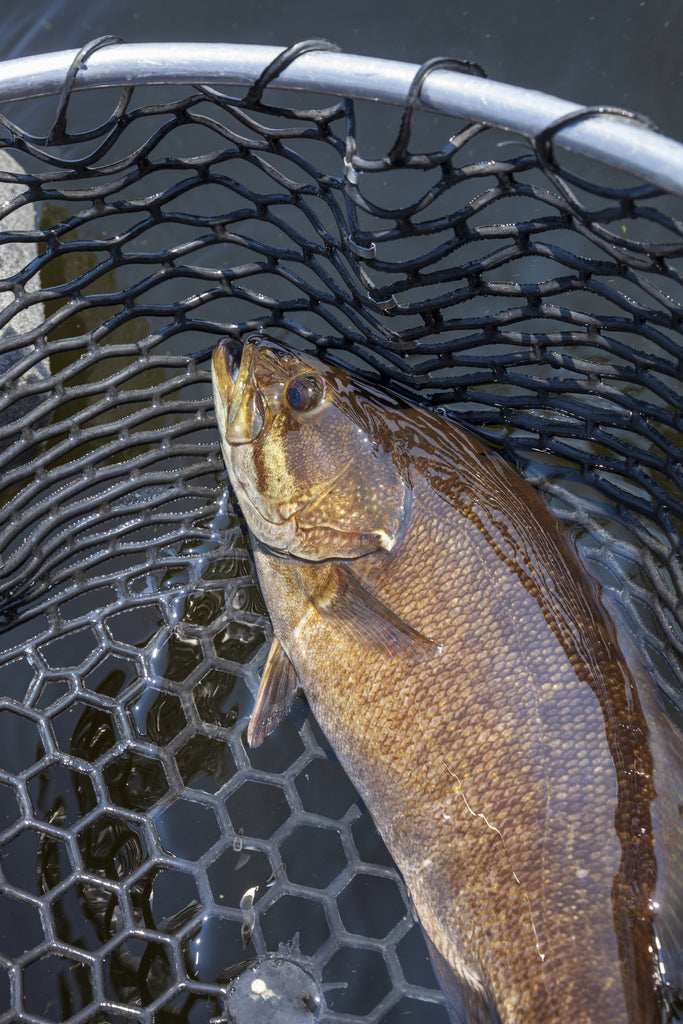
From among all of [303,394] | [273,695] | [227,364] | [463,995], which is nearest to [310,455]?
[303,394]

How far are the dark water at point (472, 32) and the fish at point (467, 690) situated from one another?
2421 millimetres

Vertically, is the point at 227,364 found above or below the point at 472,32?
below

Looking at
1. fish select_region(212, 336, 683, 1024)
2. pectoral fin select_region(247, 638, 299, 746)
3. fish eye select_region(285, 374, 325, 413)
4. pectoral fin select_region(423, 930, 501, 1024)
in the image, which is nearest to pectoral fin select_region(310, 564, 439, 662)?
fish select_region(212, 336, 683, 1024)

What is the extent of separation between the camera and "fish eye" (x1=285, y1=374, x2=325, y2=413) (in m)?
2.68

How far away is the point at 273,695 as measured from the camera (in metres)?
2.86

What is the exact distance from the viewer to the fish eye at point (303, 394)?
2.68m

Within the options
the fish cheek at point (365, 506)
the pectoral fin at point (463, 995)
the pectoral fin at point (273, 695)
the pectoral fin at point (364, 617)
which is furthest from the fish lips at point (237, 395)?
the pectoral fin at point (463, 995)

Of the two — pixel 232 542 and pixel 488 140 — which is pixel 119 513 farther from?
pixel 488 140

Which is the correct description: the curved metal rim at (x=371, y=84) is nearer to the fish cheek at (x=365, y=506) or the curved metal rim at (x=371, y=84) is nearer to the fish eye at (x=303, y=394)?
the fish eye at (x=303, y=394)

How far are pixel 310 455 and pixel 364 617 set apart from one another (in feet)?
1.72

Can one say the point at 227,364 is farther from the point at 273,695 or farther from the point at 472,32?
the point at 472,32

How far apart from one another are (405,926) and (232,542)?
4.68 feet

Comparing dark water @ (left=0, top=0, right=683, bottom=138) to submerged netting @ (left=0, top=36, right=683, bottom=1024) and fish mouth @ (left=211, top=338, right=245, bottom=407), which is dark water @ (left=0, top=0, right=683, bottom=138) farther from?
fish mouth @ (left=211, top=338, right=245, bottom=407)

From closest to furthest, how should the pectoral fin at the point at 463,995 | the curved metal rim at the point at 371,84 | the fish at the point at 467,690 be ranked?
the curved metal rim at the point at 371,84
the fish at the point at 467,690
the pectoral fin at the point at 463,995
